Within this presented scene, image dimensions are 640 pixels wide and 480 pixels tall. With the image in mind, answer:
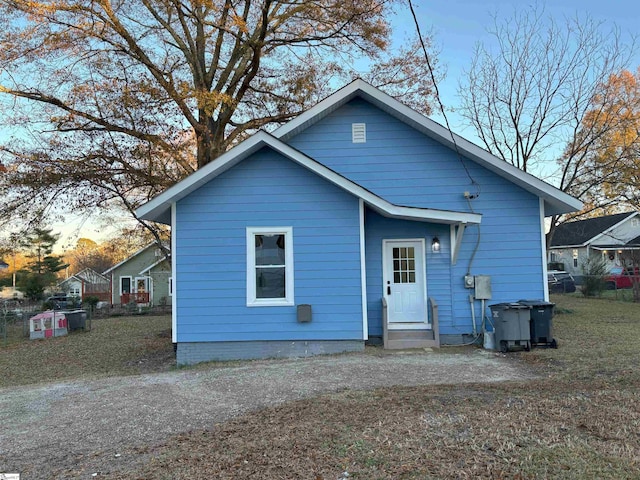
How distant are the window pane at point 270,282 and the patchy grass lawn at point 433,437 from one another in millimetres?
3464

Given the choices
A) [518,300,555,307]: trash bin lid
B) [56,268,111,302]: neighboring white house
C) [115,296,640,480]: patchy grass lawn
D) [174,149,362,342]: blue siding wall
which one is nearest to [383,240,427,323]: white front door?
[174,149,362,342]: blue siding wall

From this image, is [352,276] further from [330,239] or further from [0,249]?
[0,249]

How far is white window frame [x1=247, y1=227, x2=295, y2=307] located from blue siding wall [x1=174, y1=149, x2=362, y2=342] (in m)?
0.10

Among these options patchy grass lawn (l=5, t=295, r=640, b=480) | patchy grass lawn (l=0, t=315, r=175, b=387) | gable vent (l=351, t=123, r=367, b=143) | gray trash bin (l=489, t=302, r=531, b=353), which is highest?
gable vent (l=351, t=123, r=367, b=143)

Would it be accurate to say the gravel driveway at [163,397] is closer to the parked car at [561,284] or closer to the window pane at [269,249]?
the window pane at [269,249]

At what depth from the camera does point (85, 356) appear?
11.2 m

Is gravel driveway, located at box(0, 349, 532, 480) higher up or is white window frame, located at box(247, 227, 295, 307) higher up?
white window frame, located at box(247, 227, 295, 307)

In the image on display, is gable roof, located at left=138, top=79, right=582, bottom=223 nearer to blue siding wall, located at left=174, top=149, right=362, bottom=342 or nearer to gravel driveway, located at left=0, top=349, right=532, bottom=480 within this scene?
blue siding wall, located at left=174, top=149, right=362, bottom=342

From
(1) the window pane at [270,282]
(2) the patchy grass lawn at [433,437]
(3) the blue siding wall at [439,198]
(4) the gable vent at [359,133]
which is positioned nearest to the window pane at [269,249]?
(1) the window pane at [270,282]

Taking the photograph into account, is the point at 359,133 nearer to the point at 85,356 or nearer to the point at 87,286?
the point at 85,356

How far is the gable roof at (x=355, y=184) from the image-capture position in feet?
28.2

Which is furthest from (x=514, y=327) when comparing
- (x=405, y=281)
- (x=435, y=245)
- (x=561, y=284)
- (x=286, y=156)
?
(x=561, y=284)

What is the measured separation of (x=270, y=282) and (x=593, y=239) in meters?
33.1

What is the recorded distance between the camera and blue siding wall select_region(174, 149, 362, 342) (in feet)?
29.0
